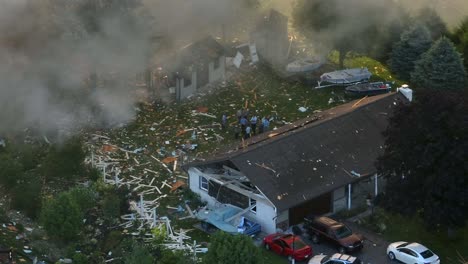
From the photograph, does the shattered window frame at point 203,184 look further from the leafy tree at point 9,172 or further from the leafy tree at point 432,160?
the leafy tree at point 432,160

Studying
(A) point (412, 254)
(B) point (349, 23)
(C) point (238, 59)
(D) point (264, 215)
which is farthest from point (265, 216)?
(B) point (349, 23)

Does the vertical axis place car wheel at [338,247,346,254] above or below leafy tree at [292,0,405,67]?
below

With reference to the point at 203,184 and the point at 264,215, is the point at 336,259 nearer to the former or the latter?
the point at 264,215

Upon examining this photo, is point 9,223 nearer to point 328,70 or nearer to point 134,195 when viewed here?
point 134,195

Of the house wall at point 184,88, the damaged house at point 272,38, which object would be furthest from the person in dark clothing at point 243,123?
the damaged house at point 272,38

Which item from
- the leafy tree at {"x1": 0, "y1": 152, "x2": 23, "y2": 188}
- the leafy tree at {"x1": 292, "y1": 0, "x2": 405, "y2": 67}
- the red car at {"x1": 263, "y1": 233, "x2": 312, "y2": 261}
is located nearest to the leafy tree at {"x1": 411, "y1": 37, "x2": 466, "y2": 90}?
the leafy tree at {"x1": 292, "y1": 0, "x2": 405, "y2": 67}

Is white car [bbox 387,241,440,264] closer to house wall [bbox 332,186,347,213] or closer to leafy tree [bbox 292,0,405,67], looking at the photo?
house wall [bbox 332,186,347,213]

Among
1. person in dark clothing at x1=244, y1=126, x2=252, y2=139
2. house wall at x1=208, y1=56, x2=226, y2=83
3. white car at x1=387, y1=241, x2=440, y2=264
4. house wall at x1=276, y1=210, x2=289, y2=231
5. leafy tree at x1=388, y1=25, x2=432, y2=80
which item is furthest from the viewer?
leafy tree at x1=388, y1=25, x2=432, y2=80
